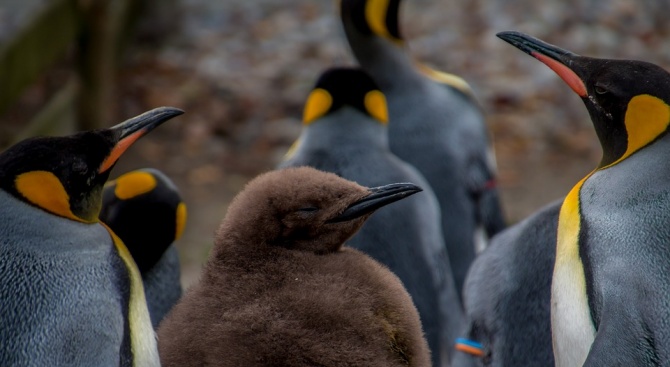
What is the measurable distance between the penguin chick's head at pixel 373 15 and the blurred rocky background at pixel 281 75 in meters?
1.86

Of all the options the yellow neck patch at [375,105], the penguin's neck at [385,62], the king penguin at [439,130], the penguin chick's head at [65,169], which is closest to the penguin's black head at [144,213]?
the penguin chick's head at [65,169]

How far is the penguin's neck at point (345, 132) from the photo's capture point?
2.96m

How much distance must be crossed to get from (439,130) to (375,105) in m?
0.72

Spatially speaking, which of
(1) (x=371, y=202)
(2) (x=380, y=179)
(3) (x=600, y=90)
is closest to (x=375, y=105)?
(2) (x=380, y=179)

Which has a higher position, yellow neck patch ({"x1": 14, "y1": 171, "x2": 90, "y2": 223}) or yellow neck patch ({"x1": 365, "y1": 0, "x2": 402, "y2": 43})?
yellow neck patch ({"x1": 14, "y1": 171, "x2": 90, "y2": 223})

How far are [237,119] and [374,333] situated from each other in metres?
5.29

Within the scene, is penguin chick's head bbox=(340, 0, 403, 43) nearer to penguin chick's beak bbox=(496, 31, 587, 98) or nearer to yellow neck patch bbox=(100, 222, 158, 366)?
penguin chick's beak bbox=(496, 31, 587, 98)

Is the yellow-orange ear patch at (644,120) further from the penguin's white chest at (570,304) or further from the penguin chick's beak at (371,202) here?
the penguin chick's beak at (371,202)

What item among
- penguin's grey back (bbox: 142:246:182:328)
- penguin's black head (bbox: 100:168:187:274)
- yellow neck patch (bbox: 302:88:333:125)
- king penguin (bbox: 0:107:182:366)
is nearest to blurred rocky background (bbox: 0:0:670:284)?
yellow neck patch (bbox: 302:88:333:125)

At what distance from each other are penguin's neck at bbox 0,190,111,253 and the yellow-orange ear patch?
1052 millimetres

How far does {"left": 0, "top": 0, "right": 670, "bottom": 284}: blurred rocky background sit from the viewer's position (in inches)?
253

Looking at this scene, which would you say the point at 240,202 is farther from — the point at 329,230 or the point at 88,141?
the point at 88,141

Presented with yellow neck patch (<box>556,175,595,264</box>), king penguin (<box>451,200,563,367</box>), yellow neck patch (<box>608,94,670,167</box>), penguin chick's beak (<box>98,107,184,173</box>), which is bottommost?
king penguin (<box>451,200,563,367</box>)

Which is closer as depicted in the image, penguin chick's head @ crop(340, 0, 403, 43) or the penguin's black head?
the penguin's black head
